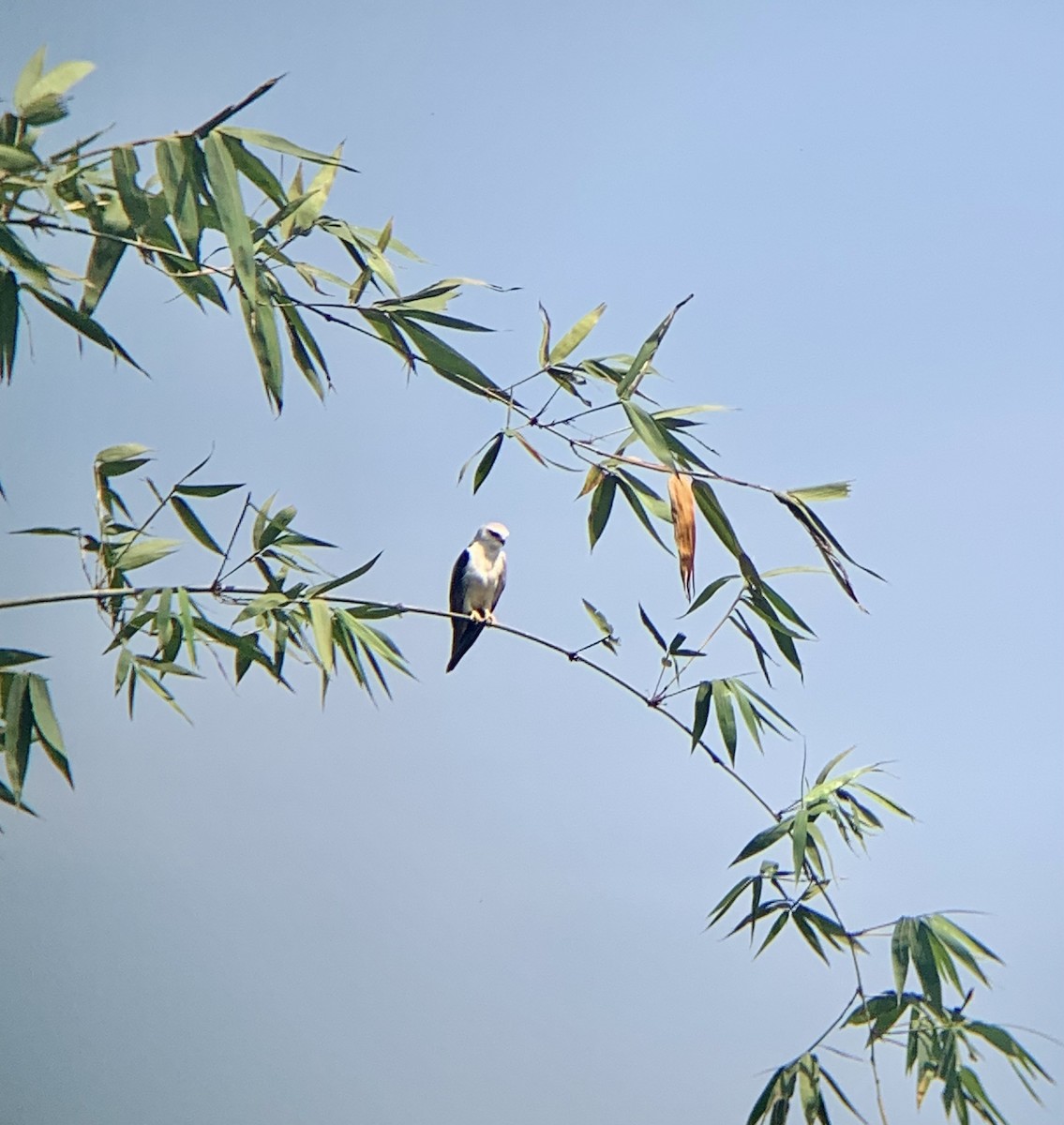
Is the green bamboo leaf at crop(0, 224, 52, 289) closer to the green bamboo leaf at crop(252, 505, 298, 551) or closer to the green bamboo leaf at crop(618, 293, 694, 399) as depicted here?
the green bamboo leaf at crop(252, 505, 298, 551)

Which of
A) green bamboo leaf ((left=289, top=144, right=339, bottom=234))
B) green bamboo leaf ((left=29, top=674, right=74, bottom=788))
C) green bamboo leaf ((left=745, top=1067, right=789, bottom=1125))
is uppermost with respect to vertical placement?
green bamboo leaf ((left=289, top=144, right=339, bottom=234))

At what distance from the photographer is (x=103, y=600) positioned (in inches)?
61.1

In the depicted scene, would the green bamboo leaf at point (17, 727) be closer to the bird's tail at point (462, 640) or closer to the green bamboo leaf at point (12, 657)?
the green bamboo leaf at point (12, 657)

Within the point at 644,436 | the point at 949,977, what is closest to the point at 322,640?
the point at 644,436

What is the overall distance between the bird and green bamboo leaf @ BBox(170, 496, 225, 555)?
1.31 meters

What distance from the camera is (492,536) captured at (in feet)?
9.84

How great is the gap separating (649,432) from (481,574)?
165 centimetres

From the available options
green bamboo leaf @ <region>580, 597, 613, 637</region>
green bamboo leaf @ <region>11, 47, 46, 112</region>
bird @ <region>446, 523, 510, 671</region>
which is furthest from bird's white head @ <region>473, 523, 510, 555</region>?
green bamboo leaf @ <region>11, 47, 46, 112</region>

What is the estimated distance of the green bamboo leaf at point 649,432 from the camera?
1.35 m

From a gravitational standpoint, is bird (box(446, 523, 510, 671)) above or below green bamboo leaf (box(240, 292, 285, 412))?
above

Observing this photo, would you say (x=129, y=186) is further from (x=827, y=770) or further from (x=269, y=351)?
(x=827, y=770)

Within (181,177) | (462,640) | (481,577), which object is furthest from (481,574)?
(181,177)

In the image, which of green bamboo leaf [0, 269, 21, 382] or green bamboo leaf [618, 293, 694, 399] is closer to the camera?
green bamboo leaf [0, 269, 21, 382]

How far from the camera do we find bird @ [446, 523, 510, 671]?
2.99 metres
